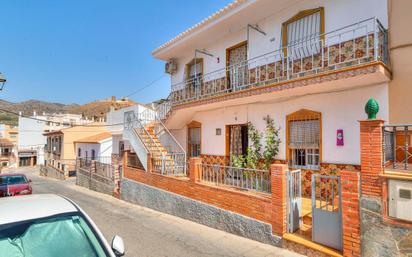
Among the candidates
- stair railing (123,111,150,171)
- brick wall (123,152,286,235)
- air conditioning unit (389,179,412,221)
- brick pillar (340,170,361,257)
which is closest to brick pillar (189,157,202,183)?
brick wall (123,152,286,235)

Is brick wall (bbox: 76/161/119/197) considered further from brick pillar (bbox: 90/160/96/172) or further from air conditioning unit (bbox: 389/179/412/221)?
air conditioning unit (bbox: 389/179/412/221)

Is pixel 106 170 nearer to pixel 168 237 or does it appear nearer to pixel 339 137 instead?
pixel 168 237

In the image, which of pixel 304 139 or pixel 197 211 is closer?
pixel 197 211

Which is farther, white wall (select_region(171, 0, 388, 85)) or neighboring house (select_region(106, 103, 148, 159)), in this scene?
neighboring house (select_region(106, 103, 148, 159))

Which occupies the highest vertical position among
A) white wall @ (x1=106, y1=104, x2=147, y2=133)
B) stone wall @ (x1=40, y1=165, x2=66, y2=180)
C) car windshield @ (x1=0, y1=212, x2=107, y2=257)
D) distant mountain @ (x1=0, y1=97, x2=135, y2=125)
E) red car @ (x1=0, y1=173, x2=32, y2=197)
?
distant mountain @ (x1=0, y1=97, x2=135, y2=125)

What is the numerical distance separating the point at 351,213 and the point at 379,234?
1.79 ft

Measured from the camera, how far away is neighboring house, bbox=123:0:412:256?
18.3 feet

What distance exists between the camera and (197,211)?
334 inches

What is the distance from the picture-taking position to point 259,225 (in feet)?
21.7

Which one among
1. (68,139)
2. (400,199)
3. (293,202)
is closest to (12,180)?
(293,202)

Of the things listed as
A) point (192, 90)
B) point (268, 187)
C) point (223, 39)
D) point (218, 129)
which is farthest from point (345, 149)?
point (192, 90)

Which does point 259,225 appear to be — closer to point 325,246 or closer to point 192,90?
point 325,246

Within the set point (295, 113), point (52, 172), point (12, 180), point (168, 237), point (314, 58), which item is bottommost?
point (52, 172)

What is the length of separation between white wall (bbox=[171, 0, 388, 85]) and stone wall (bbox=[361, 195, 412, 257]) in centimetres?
513
